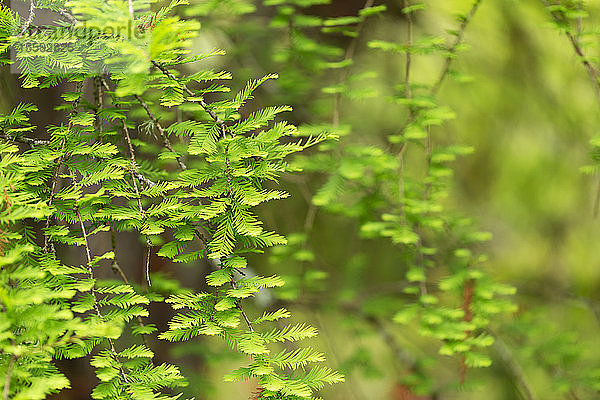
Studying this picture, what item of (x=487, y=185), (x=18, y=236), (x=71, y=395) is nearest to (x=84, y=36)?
(x=18, y=236)

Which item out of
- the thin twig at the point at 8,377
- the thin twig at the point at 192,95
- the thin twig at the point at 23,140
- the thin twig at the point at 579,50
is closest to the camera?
the thin twig at the point at 8,377

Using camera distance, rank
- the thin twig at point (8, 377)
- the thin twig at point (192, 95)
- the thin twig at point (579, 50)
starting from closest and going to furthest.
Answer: the thin twig at point (8, 377) → the thin twig at point (192, 95) → the thin twig at point (579, 50)

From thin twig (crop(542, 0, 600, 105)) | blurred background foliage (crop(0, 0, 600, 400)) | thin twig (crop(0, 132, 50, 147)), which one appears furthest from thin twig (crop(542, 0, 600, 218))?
thin twig (crop(0, 132, 50, 147))

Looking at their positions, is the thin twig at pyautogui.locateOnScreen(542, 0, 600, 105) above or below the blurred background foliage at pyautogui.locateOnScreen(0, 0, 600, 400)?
above

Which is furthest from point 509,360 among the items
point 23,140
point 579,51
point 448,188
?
point 23,140

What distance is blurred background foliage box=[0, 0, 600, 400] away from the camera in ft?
5.79

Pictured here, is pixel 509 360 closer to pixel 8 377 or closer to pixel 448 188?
pixel 448 188

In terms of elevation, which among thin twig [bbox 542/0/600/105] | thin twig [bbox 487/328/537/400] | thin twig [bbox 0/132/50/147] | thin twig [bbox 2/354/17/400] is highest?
thin twig [bbox 542/0/600/105]

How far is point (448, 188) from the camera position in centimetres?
196

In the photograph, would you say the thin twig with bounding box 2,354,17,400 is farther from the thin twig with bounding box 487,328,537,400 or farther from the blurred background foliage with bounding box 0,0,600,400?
the thin twig with bounding box 487,328,537,400

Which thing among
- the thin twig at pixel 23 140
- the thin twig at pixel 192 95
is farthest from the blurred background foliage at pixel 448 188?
the thin twig at pixel 192 95

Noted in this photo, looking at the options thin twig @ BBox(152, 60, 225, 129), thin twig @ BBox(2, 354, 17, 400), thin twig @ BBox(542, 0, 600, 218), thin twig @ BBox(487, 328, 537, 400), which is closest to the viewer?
thin twig @ BBox(2, 354, 17, 400)

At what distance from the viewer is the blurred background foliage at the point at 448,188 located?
5.79ft

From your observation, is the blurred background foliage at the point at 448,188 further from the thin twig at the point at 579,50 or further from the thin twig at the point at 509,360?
the thin twig at the point at 579,50
